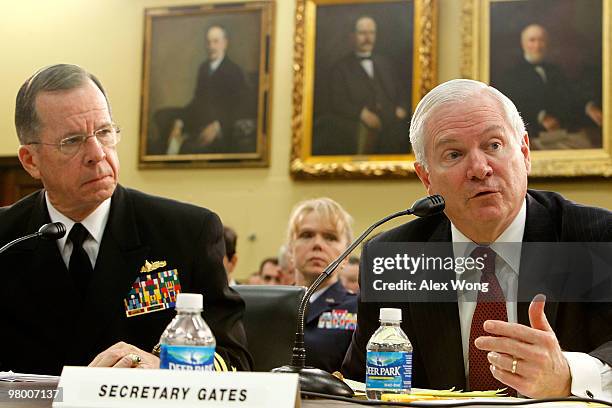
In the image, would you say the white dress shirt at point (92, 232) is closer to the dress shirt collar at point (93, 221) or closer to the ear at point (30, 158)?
the dress shirt collar at point (93, 221)

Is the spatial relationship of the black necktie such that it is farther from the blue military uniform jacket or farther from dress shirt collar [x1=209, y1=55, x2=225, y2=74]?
dress shirt collar [x1=209, y1=55, x2=225, y2=74]

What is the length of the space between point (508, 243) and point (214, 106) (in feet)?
17.8

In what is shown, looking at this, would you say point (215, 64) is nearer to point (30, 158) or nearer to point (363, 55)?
point (363, 55)

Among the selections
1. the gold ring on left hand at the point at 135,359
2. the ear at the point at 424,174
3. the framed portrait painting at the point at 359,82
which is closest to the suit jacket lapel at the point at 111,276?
the gold ring on left hand at the point at 135,359

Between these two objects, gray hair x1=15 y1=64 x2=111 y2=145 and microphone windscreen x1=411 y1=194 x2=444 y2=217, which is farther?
gray hair x1=15 y1=64 x2=111 y2=145

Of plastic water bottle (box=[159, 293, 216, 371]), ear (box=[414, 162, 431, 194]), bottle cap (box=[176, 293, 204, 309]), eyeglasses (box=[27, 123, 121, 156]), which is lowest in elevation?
plastic water bottle (box=[159, 293, 216, 371])

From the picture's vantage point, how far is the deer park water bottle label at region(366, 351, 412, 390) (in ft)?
6.13

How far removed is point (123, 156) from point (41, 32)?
154cm

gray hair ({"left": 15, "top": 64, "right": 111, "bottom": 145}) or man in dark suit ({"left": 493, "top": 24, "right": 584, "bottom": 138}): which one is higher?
man in dark suit ({"left": 493, "top": 24, "right": 584, "bottom": 138})

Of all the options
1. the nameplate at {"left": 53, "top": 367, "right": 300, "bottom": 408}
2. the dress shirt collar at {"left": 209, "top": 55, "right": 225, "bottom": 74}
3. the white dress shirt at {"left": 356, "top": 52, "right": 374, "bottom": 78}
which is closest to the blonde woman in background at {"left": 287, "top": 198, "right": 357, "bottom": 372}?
the nameplate at {"left": 53, "top": 367, "right": 300, "bottom": 408}

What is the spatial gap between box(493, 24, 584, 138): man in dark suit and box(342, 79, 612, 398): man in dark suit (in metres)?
4.20

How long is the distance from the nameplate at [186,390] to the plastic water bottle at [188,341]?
0.43ft

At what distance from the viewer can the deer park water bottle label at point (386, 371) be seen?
1.87m

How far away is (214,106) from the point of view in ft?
25.2
